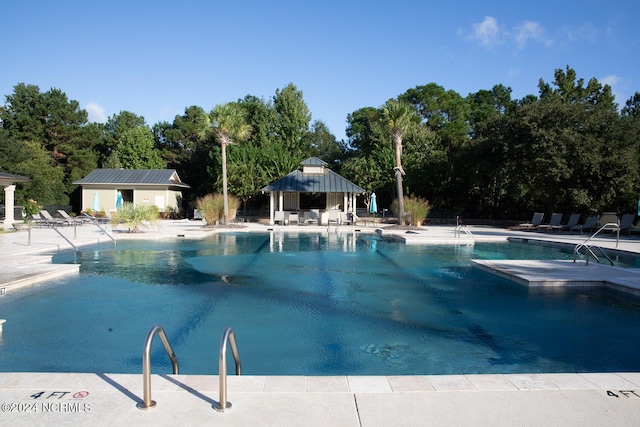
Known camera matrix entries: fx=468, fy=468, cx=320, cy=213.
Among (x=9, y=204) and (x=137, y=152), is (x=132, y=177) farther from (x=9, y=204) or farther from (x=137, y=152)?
(x=9, y=204)

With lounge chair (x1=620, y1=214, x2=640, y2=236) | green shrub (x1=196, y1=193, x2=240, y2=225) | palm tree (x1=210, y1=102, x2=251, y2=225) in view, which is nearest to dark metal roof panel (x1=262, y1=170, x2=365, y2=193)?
green shrub (x1=196, y1=193, x2=240, y2=225)

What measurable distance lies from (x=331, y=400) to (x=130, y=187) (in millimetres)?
32900

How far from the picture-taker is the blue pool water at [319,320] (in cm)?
527

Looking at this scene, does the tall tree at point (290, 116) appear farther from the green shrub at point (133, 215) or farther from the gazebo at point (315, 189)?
the green shrub at point (133, 215)

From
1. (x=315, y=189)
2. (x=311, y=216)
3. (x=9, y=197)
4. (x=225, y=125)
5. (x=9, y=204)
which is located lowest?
(x=311, y=216)

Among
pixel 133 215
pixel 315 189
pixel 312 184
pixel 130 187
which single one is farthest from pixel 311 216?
pixel 130 187

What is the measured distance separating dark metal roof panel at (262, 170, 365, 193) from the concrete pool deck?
22810 millimetres

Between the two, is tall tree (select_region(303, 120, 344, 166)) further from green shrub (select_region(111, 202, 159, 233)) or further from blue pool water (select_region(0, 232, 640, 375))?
blue pool water (select_region(0, 232, 640, 375))

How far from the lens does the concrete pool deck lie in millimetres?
3203

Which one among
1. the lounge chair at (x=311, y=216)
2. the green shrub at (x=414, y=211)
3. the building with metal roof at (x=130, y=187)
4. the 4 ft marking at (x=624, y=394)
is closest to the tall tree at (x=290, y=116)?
the building with metal roof at (x=130, y=187)

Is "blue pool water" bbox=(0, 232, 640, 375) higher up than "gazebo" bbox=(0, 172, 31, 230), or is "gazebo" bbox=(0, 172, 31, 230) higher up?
"gazebo" bbox=(0, 172, 31, 230)

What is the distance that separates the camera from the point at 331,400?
3523 mm

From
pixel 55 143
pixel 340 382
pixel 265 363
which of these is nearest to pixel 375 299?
pixel 265 363

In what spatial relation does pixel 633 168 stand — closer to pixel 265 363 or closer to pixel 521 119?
pixel 521 119
